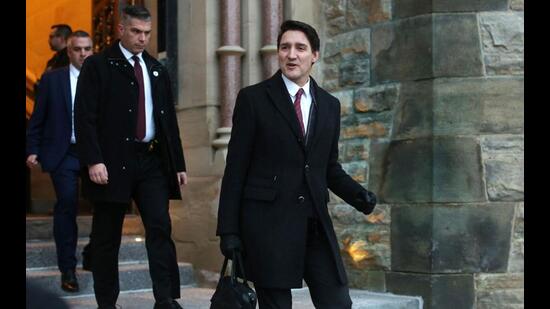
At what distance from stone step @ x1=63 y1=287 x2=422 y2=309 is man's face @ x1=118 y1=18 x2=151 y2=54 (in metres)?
1.55

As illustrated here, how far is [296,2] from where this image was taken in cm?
666

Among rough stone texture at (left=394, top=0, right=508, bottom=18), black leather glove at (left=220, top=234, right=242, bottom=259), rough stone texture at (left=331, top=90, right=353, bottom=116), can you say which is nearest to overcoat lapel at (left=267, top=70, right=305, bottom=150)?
black leather glove at (left=220, top=234, right=242, bottom=259)

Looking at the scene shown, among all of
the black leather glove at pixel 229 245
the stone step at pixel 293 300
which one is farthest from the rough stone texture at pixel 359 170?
the black leather glove at pixel 229 245

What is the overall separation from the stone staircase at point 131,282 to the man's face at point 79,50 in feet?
4.32

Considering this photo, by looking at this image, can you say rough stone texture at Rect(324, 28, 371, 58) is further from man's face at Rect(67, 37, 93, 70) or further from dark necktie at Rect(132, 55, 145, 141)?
dark necktie at Rect(132, 55, 145, 141)

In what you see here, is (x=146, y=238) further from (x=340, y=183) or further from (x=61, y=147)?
(x=340, y=183)

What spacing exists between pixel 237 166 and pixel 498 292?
2.72 meters

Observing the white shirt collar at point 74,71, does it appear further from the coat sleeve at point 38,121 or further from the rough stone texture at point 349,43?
the rough stone texture at point 349,43

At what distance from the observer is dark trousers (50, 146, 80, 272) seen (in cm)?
563

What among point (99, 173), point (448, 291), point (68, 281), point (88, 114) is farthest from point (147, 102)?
point (448, 291)
